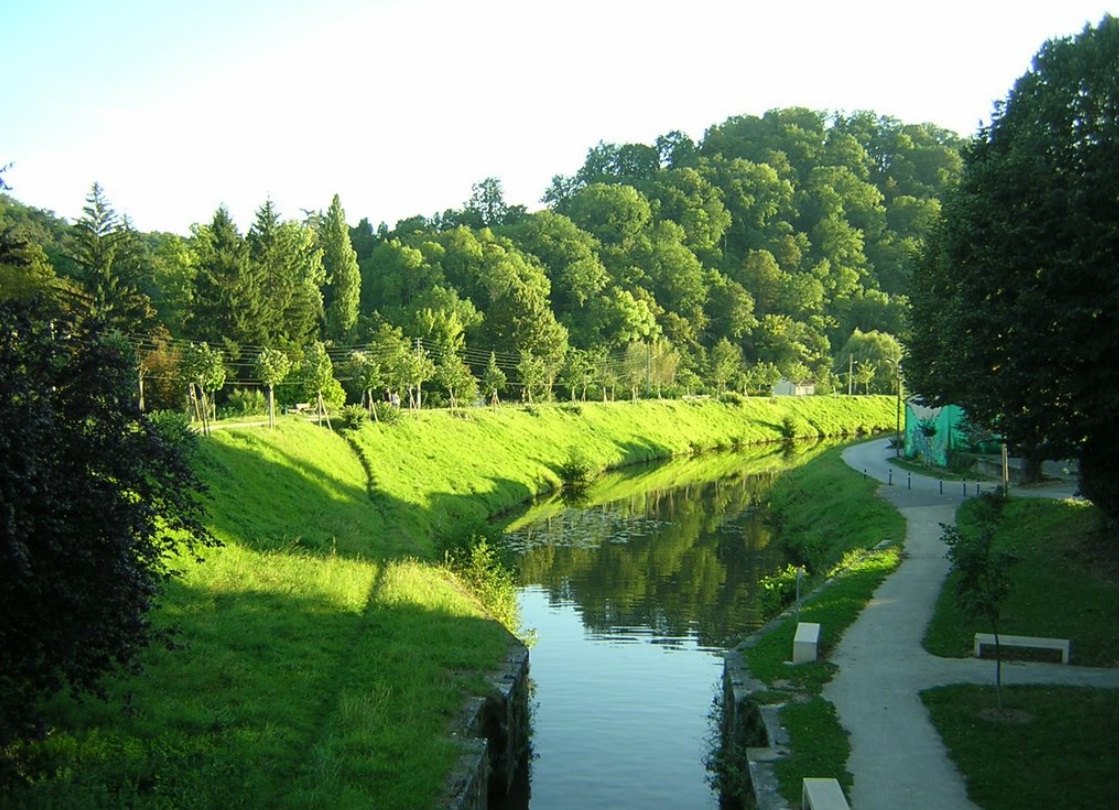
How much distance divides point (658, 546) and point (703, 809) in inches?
845

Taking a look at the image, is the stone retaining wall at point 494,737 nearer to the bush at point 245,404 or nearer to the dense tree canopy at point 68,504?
the dense tree canopy at point 68,504

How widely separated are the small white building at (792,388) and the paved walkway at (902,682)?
251ft

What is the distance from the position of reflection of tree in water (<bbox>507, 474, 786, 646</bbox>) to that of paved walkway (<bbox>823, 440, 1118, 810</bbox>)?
4.65 m

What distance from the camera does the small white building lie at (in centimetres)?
10281

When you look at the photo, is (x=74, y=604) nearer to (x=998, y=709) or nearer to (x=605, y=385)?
(x=998, y=709)

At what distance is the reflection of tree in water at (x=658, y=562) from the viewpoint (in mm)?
26844

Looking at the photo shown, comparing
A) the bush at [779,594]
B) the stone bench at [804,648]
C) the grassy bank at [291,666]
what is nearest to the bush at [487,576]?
the grassy bank at [291,666]

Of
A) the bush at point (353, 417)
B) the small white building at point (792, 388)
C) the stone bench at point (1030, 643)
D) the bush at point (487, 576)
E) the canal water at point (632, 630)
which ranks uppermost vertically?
the small white building at point (792, 388)

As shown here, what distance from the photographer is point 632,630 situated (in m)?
25.7

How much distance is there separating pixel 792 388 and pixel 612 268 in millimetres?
25547

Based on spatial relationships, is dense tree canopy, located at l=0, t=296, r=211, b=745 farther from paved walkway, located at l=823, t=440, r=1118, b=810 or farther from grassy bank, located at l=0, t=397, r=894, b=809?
paved walkway, located at l=823, t=440, r=1118, b=810

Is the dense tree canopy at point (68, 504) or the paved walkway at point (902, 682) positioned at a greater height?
the dense tree canopy at point (68, 504)

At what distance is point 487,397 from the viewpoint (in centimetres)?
7144

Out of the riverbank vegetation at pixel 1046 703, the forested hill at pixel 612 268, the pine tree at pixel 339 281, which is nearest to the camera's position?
the riverbank vegetation at pixel 1046 703
